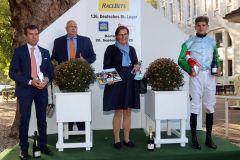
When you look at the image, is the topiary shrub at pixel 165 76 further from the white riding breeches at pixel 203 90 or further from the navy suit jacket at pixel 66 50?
the navy suit jacket at pixel 66 50

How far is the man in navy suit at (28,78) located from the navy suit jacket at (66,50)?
44.7 inches

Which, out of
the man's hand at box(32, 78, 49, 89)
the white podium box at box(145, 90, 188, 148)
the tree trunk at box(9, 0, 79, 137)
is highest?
the tree trunk at box(9, 0, 79, 137)

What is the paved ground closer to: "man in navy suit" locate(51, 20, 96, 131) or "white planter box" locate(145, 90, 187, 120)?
"white planter box" locate(145, 90, 187, 120)

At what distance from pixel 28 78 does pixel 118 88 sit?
1.30m

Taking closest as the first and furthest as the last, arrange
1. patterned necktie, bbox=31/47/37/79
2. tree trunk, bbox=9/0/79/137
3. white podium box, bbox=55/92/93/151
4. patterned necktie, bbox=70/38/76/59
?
patterned necktie, bbox=31/47/37/79 < white podium box, bbox=55/92/93/151 < patterned necktie, bbox=70/38/76/59 < tree trunk, bbox=9/0/79/137

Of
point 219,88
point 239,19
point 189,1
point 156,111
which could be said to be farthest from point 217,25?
point 156,111

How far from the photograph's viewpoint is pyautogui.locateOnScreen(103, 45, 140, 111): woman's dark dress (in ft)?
18.1

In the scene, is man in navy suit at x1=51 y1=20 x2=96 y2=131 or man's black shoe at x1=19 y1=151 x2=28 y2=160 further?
man in navy suit at x1=51 y1=20 x2=96 y2=131

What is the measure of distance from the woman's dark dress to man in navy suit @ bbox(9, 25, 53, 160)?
0.92m

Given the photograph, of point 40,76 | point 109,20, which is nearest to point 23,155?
point 40,76

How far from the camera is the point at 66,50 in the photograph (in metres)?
6.27

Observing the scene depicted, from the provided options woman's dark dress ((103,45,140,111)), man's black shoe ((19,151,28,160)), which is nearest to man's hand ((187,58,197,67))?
woman's dark dress ((103,45,140,111))

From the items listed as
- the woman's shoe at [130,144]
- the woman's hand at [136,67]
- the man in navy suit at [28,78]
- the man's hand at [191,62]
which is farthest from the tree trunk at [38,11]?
the man's hand at [191,62]

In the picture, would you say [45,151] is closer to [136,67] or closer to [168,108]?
[136,67]
